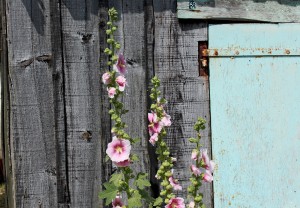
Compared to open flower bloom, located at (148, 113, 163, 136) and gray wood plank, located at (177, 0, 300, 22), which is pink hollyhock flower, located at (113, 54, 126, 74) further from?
gray wood plank, located at (177, 0, 300, 22)

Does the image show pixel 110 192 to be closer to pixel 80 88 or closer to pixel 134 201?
pixel 134 201

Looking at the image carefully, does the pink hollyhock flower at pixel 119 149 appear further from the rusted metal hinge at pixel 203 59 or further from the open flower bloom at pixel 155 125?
the rusted metal hinge at pixel 203 59

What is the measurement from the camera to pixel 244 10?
3.80 metres

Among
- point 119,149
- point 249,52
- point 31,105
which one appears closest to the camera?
point 119,149

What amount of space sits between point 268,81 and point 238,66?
0.22 meters

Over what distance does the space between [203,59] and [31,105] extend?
1.10 metres

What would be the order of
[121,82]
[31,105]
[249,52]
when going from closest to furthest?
[121,82], [31,105], [249,52]

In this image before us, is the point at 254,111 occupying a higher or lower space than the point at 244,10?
lower

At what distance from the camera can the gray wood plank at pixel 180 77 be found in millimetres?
3779

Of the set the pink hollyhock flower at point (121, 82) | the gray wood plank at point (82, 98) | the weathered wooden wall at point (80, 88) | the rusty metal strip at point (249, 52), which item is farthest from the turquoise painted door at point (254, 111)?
the pink hollyhock flower at point (121, 82)

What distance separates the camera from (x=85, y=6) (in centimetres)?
371

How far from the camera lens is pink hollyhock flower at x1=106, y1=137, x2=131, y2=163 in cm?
299

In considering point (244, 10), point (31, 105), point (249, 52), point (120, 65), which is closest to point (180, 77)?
point (249, 52)

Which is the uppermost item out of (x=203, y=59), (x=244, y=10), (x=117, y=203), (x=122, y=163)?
(x=244, y=10)
